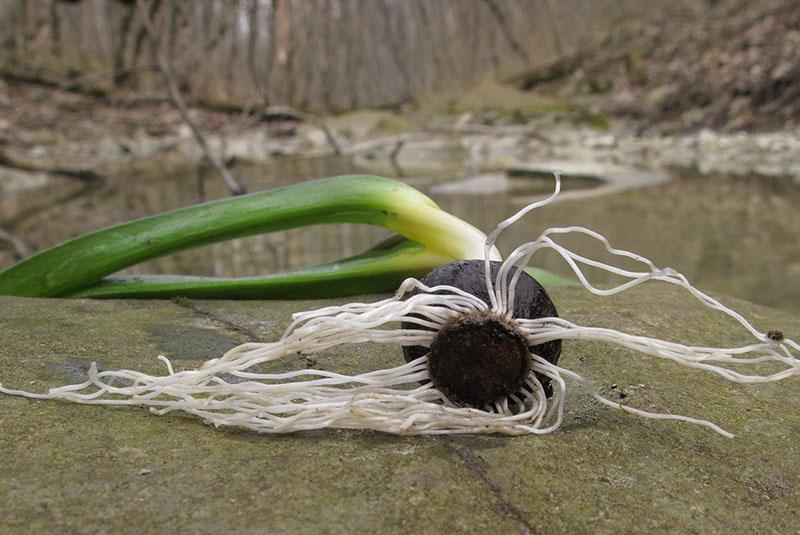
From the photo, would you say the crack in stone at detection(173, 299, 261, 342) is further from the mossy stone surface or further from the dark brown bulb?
the dark brown bulb

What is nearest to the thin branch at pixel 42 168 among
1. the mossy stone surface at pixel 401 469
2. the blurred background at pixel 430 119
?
the blurred background at pixel 430 119

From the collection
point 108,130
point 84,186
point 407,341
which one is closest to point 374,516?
point 407,341

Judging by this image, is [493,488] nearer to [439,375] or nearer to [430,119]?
[439,375]

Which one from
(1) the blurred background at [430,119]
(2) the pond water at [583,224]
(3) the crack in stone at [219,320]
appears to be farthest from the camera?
(1) the blurred background at [430,119]

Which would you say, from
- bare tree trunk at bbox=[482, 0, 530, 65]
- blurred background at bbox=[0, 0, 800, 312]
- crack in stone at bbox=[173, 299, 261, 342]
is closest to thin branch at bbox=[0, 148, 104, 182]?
blurred background at bbox=[0, 0, 800, 312]

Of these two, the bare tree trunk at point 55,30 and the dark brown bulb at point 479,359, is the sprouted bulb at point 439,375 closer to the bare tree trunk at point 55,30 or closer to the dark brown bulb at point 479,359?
the dark brown bulb at point 479,359

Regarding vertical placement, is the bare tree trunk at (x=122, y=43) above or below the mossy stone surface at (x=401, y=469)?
above
